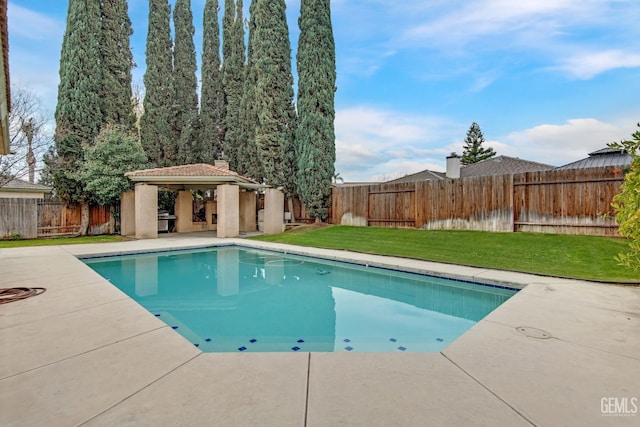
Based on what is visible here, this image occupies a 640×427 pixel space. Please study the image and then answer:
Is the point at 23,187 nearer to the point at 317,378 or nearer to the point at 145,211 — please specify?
the point at 145,211

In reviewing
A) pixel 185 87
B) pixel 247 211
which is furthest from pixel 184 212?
pixel 185 87

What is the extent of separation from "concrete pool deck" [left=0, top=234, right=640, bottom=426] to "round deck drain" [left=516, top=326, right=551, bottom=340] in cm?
2

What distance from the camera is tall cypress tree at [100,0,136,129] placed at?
16391mm

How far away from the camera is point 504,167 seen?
22.3 meters

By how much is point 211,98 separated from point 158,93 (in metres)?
3.29

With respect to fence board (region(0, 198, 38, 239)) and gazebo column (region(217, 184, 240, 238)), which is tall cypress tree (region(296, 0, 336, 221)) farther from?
fence board (region(0, 198, 38, 239))

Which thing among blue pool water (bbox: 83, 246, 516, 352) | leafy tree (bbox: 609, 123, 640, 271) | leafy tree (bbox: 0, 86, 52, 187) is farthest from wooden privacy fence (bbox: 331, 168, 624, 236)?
leafy tree (bbox: 0, 86, 52, 187)

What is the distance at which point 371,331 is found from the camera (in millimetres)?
4539

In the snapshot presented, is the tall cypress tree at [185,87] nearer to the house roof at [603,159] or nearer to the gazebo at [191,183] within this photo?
the gazebo at [191,183]

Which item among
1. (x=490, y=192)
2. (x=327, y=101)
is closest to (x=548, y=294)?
(x=490, y=192)

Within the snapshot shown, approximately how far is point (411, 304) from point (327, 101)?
13179mm

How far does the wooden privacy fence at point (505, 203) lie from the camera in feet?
30.1

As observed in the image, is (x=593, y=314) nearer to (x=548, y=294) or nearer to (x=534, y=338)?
(x=548, y=294)

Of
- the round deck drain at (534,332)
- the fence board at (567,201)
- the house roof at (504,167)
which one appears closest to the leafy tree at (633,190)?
the round deck drain at (534,332)
